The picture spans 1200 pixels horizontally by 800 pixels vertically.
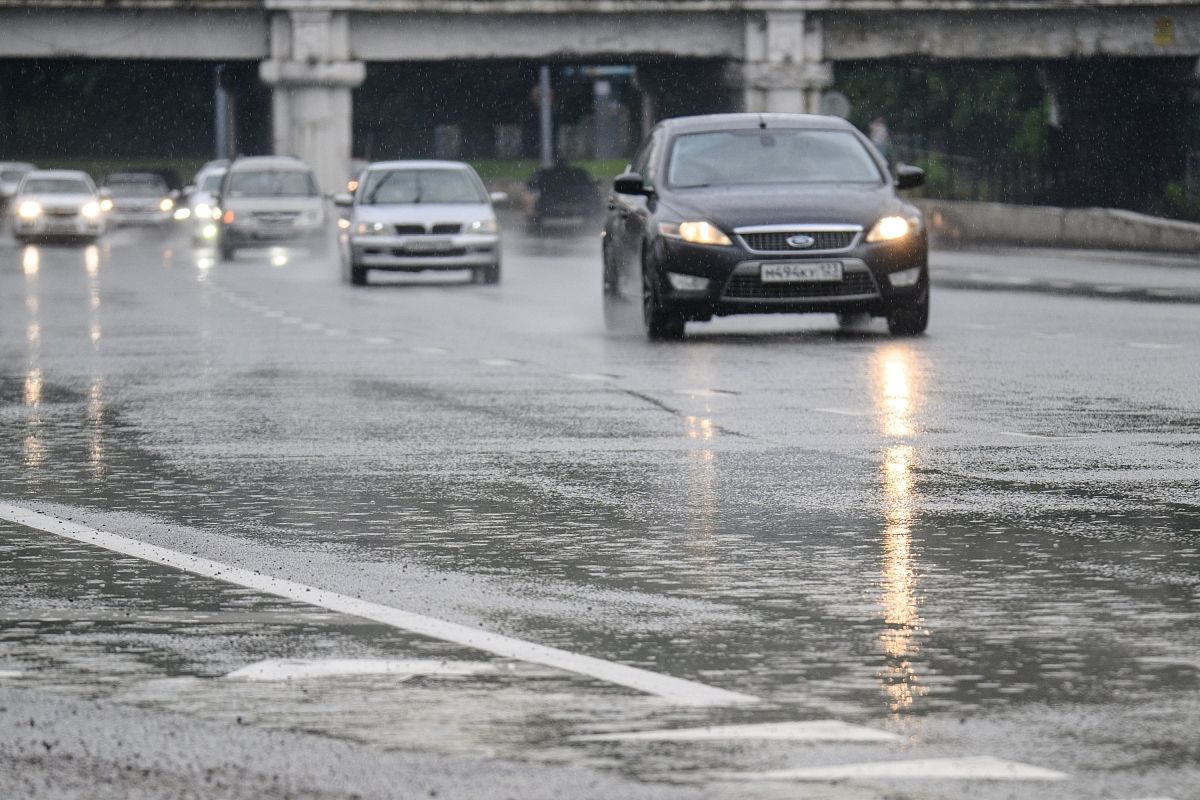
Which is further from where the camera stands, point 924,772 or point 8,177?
point 8,177

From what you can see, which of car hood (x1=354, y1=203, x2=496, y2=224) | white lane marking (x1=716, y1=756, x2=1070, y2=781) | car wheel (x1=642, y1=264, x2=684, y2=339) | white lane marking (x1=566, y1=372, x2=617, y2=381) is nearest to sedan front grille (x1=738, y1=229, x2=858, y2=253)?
car wheel (x1=642, y1=264, x2=684, y2=339)

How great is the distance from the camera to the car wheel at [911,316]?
70.5ft

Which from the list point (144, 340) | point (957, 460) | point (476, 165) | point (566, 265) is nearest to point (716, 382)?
point (957, 460)

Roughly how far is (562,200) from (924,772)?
57.1 meters

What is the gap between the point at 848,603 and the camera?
26.8 ft

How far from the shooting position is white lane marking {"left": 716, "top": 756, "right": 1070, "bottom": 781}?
5.70 m

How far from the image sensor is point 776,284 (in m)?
20.9

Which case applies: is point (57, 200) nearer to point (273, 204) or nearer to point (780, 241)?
point (273, 204)

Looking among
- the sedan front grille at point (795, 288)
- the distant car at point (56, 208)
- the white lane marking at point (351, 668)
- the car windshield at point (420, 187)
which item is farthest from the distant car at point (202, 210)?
the white lane marking at point (351, 668)

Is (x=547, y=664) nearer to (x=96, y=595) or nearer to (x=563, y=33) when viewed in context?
(x=96, y=595)

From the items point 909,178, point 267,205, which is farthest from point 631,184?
point 267,205

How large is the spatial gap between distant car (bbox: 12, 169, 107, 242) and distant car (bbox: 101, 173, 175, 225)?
1339 centimetres

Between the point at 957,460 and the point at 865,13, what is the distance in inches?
2158

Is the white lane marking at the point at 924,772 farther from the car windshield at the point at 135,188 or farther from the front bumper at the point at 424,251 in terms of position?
the car windshield at the point at 135,188
